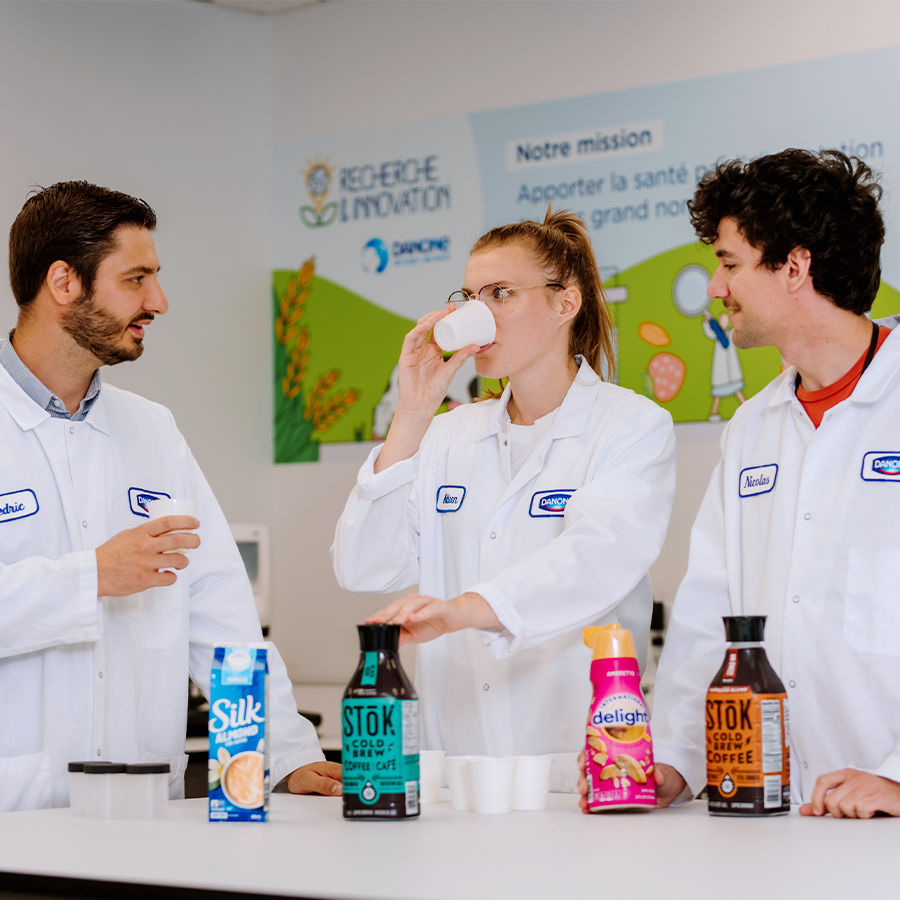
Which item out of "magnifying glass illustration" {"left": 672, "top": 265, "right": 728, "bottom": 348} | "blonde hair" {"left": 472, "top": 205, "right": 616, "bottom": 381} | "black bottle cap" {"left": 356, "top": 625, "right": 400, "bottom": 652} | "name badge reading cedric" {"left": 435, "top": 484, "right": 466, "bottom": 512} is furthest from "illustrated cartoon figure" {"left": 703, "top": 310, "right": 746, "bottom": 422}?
"black bottle cap" {"left": 356, "top": 625, "right": 400, "bottom": 652}

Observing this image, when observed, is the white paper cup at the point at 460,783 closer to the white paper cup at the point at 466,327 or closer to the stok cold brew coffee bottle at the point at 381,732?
the stok cold brew coffee bottle at the point at 381,732

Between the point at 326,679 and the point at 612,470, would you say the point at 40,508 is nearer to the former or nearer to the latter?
the point at 612,470

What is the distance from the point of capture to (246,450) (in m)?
4.79

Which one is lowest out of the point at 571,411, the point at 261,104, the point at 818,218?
the point at 571,411

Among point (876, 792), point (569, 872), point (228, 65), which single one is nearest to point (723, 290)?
point (876, 792)

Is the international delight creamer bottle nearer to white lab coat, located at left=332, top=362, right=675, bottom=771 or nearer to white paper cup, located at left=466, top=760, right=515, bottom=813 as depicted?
white paper cup, located at left=466, top=760, right=515, bottom=813

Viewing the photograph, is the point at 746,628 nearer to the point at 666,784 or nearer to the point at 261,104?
the point at 666,784

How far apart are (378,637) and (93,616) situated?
0.67m

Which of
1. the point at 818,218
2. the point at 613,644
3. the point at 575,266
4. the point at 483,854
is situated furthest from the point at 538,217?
the point at 483,854

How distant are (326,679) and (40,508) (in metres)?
2.77

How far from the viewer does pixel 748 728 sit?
1.41 meters

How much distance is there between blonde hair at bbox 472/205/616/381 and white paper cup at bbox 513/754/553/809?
3.21 feet

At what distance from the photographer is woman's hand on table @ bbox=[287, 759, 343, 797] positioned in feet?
6.16

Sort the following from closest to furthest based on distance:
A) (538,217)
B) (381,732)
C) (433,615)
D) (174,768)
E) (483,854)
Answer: (483,854) < (381,732) < (433,615) < (174,768) < (538,217)
